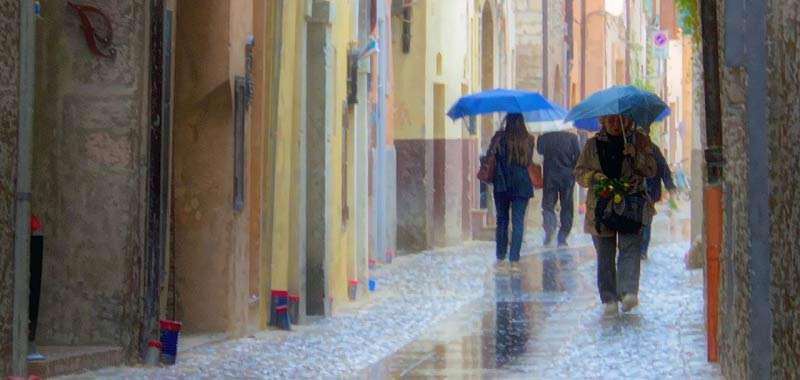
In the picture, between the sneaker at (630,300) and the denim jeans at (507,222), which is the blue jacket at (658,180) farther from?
the sneaker at (630,300)

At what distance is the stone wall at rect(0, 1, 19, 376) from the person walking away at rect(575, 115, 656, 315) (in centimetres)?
625

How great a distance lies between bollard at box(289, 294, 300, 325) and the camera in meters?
14.8

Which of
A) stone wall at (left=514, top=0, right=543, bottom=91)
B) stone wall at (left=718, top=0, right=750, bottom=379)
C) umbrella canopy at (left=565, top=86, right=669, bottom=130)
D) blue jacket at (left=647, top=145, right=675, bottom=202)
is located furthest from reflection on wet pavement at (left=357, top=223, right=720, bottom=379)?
stone wall at (left=514, top=0, right=543, bottom=91)

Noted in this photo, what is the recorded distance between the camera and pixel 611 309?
14922mm

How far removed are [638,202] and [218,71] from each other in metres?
3.50

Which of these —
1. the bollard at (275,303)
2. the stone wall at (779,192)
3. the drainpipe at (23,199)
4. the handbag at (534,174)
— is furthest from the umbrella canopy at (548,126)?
the stone wall at (779,192)

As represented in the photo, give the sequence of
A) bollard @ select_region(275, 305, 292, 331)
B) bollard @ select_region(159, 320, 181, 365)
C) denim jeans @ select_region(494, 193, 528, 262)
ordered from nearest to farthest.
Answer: bollard @ select_region(159, 320, 181, 365) → bollard @ select_region(275, 305, 292, 331) → denim jeans @ select_region(494, 193, 528, 262)

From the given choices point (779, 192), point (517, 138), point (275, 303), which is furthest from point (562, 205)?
point (779, 192)

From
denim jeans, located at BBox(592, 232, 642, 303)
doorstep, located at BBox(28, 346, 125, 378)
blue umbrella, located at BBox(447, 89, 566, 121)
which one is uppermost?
blue umbrella, located at BBox(447, 89, 566, 121)

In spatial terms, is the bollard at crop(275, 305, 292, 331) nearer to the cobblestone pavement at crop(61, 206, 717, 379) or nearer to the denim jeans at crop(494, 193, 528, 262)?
the cobblestone pavement at crop(61, 206, 717, 379)

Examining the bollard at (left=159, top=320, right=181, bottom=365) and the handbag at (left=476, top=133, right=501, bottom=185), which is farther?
the handbag at (left=476, top=133, right=501, bottom=185)

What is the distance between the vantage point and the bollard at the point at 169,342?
11586mm

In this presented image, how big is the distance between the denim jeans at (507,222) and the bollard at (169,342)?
31.8ft

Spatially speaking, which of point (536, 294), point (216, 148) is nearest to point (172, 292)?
point (216, 148)
